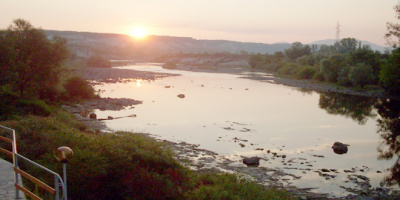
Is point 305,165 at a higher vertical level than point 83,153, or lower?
lower

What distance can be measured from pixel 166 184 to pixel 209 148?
33.8ft

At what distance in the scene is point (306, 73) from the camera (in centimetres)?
8088

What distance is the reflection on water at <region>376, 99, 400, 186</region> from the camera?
19.9m

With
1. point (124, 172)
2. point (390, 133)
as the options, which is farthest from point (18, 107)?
point (390, 133)

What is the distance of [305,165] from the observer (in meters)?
20.5

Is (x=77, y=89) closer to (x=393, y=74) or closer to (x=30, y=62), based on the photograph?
(x=30, y=62)

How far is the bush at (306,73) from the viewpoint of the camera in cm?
7969

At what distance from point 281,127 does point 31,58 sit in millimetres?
23433

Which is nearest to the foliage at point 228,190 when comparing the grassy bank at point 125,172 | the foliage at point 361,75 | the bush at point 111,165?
the grassy bank at point 125,172

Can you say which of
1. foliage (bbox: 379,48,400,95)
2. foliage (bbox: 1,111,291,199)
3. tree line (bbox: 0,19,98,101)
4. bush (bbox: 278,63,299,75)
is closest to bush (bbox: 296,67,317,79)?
bush (bbox: 278,63,299,75)

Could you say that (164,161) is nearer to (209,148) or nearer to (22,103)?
(209,148)

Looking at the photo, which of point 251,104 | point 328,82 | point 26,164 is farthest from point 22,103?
point 328,82

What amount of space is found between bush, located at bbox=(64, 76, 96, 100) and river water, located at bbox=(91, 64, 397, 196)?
21.8 feet

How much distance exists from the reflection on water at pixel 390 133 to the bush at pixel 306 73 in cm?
3053
